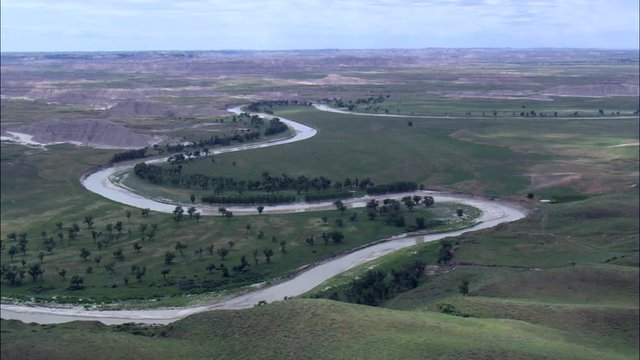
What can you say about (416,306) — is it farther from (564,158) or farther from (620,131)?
(620,131)

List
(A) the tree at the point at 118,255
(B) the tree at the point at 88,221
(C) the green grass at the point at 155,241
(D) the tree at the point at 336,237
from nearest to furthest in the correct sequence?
(C) the green grass at the point at 155,241 → (A) the tree at the point at 118,255 → (D) the tree at the point at 336,237 → (B) the tree at the point at 88,221

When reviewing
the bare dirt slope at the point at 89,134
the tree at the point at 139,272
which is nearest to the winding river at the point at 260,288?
the tree at the point at 139,272

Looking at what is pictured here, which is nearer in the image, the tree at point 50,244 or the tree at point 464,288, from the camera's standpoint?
the tree at point 464,288

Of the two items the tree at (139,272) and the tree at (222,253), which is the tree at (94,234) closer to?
the tree at (139,272)

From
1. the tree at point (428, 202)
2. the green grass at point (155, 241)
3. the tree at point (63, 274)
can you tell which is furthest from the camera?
the tree at point (428, 202)

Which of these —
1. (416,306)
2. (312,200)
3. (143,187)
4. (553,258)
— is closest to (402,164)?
(312,200)

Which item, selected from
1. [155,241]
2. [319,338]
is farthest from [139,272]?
[319,338]

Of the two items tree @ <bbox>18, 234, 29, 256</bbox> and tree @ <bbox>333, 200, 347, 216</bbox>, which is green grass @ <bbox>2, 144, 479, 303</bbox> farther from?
tree @ <bbox>333, 200, 347, 216</bbox>

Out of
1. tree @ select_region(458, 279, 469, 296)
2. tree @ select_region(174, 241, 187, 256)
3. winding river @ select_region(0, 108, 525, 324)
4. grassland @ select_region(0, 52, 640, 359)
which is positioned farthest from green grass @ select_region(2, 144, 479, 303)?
tree @ select_region(458, 279, 469, 296)
